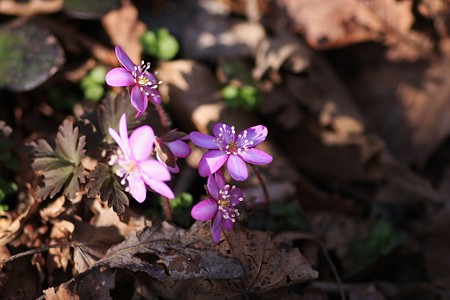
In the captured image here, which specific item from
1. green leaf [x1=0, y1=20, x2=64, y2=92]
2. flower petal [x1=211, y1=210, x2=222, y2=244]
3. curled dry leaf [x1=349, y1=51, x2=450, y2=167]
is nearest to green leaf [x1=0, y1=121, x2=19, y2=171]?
green leaf [x1=0, y1=20, x2=64, y2=92]

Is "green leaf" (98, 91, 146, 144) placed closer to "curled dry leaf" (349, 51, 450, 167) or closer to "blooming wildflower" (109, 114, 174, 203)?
"blooming wildflower" (109, 114, 174, 203)

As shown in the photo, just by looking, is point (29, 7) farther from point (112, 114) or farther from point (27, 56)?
point (112, 114)

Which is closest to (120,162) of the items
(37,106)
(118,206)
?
(118,206)

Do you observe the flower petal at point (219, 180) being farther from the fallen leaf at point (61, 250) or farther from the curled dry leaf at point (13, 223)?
the curled dry leaf at point (13, 223)

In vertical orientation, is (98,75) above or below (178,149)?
below

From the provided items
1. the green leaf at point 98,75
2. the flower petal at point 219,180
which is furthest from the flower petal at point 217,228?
the green leaf at point 98,75

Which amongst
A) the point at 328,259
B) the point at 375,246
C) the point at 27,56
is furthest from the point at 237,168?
the point at 27,56

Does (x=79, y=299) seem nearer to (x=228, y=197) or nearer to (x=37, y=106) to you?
(x=228, y=197)
